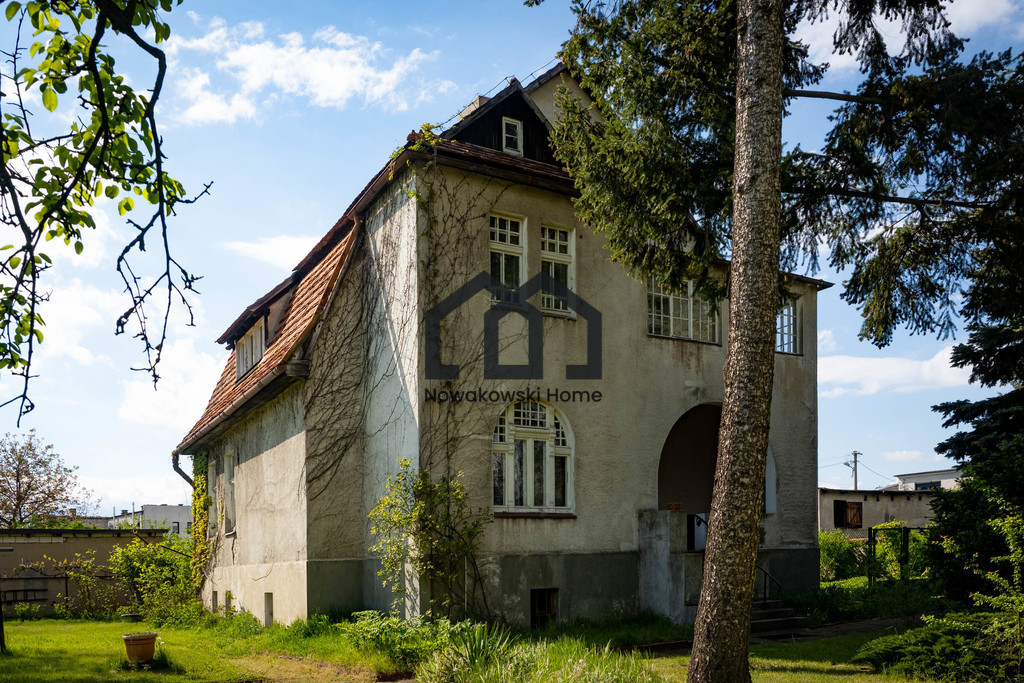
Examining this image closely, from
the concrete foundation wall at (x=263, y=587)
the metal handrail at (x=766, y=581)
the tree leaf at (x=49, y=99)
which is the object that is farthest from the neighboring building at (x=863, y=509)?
the tree leaf at (x=49, y=99)

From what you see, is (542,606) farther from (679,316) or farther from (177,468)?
(177,468)

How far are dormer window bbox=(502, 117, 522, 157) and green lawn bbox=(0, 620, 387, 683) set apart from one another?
8418 mm

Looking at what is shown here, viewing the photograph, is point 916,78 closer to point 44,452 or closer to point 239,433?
point 239,433

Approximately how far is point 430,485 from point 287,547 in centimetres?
371

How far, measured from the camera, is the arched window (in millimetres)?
13164

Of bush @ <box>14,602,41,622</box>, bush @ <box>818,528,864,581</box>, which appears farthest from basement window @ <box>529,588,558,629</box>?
bush @ <box>818,528,864,581</box>

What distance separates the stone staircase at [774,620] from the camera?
1378cm

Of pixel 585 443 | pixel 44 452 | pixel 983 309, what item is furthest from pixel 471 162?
pixel 44 452

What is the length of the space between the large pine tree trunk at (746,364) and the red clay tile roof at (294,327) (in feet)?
24.5

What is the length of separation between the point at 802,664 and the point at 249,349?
12.9m

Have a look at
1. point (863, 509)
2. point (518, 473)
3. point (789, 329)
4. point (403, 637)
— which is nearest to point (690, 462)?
point (789, 329)

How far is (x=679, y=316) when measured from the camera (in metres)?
16.2

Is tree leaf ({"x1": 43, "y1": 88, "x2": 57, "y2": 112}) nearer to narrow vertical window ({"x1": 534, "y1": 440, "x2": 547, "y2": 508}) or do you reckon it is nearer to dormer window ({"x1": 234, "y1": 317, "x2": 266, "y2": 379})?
narrow vertical window ({"x1": 534, "y1": 440, "x2": 547, "y2": 508})

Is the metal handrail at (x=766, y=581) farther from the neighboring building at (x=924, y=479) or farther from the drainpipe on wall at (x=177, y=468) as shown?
the neighboring building at (x=924, y=479)
